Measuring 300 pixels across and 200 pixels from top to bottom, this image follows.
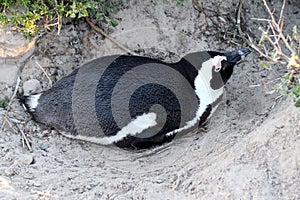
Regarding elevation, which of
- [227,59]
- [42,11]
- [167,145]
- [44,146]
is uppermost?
[42,11]

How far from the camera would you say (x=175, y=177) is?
2.61 metres

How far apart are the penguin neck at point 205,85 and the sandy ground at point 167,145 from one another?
0.47 ft

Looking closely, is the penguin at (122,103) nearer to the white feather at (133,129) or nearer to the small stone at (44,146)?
the white feather at (133,129)

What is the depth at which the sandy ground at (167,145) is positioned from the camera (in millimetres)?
2301

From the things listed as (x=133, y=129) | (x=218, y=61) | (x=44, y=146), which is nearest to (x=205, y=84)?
(x=218, y=61)

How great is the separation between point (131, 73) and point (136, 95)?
14 cm

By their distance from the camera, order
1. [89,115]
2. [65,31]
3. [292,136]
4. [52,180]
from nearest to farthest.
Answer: [292,136] → [52,180] → [89,115] → [65,31]

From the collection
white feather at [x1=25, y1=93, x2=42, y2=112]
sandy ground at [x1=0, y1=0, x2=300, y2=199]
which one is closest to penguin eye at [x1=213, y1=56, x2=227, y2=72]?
sandy ground at [x1=0, y1=0, x2=300, y2=199]

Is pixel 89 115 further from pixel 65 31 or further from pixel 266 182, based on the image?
pixel 266 182

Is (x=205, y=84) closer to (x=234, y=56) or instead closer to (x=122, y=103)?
(x=234, y=56)

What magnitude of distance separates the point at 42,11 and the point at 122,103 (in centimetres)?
69

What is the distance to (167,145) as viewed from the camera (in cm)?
304

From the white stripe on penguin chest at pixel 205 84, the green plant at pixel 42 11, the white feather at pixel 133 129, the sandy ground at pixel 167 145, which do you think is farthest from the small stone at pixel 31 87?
the white stripe on penguin chest at pixel 205 84

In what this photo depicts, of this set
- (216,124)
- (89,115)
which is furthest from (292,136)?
(89,115)
